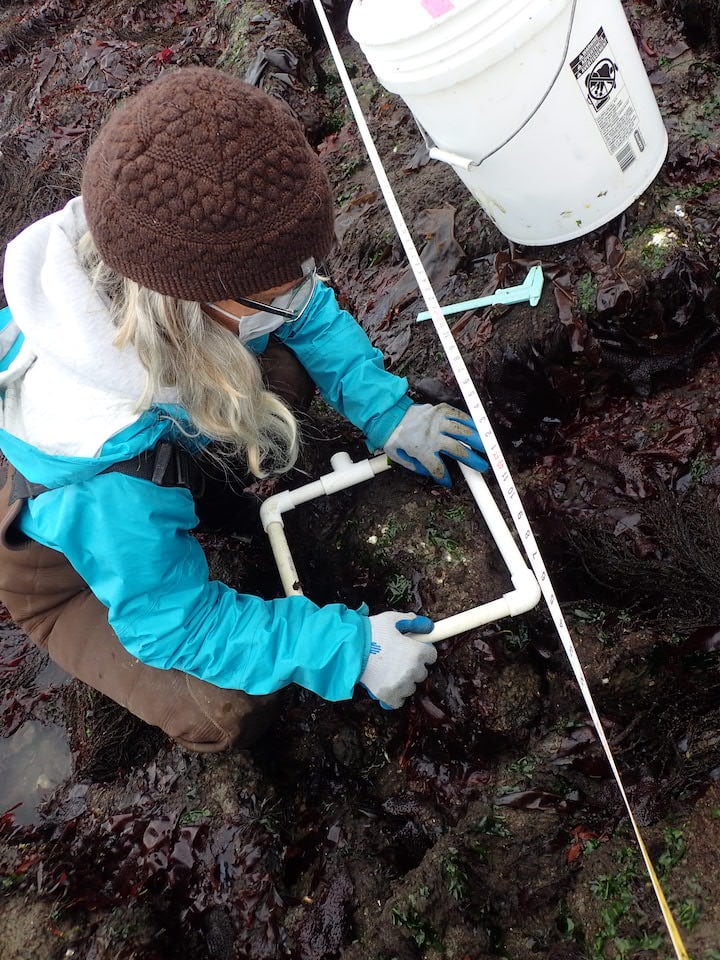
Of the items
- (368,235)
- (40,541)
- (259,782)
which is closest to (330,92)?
(368,235)

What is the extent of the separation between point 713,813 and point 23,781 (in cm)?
A: 251

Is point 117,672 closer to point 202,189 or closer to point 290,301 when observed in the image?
point 290,301

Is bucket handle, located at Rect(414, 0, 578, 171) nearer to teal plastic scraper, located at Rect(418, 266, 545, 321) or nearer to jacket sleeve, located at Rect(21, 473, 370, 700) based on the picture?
teal plastic scraper, located at Rect(418, 266, 545, 321)

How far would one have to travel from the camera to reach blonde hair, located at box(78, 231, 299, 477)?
169 centimetres

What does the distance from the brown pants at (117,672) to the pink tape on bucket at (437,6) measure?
6.11ft

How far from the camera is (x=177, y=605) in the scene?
201 centimetres

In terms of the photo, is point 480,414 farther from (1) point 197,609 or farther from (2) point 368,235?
(2) point 368,235

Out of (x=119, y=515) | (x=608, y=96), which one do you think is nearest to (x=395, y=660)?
(x=119, y=515)

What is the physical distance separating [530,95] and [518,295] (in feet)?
2.40

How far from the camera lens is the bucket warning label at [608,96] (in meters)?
2.04

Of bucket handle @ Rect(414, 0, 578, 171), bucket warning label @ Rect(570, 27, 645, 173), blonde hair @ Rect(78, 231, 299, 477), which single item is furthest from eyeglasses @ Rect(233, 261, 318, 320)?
bucket warning label @ Rect(570, 27, 645, 173)

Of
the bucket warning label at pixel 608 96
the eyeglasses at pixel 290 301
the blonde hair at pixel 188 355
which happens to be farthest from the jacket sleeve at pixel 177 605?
the bucket warning label at pixel 608 96

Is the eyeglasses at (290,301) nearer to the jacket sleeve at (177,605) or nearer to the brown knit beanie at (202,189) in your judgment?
the brown knit beanie at (202,189)

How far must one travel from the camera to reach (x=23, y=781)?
Answer: 9.37 ft
